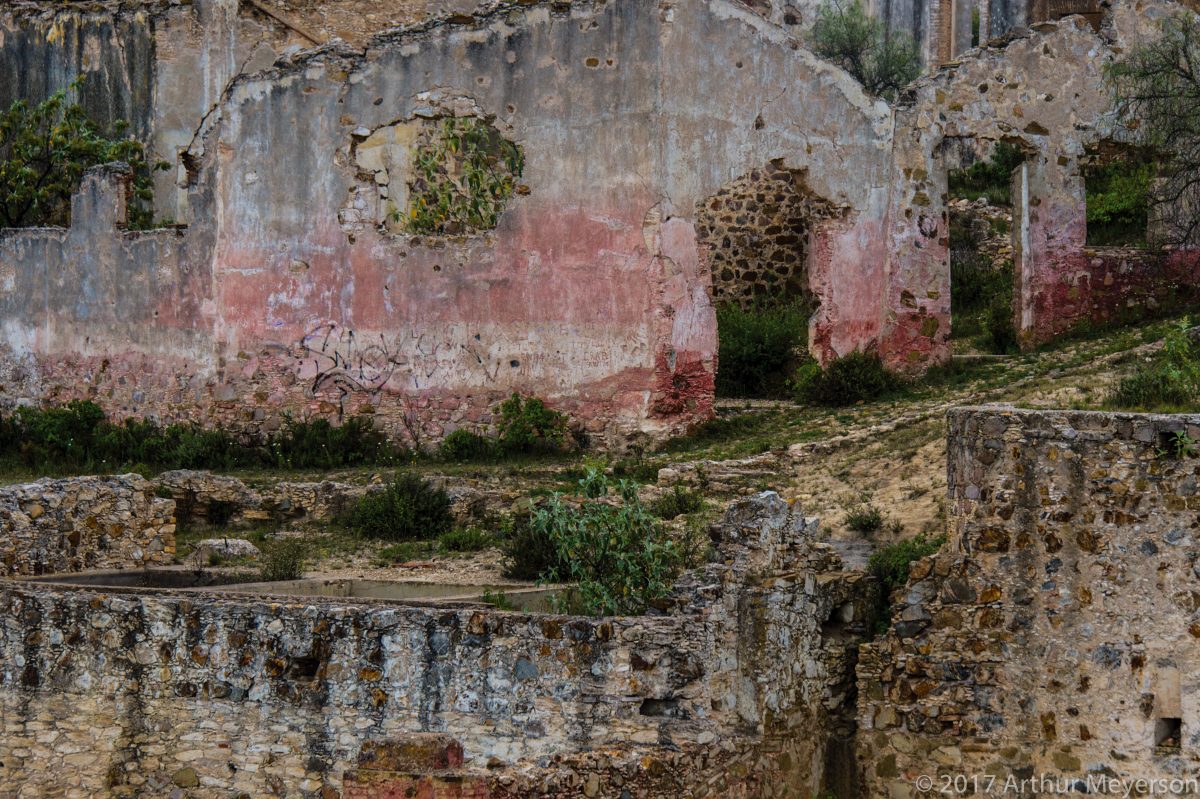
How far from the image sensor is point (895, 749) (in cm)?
1138

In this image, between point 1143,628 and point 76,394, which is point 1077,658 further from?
point 76,394

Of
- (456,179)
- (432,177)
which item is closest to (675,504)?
(432,177)

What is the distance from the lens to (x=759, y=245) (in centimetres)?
2331

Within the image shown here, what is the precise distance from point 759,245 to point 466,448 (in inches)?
257

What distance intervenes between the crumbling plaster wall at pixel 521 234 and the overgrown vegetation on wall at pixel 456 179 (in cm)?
237

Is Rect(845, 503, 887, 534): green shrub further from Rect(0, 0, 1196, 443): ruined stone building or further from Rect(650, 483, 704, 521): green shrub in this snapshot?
Rect(0, 0, 1196, 443): ruined stone building

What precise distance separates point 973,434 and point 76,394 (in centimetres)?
1207

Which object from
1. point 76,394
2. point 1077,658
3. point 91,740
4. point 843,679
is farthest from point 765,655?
point 76,394

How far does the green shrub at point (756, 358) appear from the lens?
776 inches

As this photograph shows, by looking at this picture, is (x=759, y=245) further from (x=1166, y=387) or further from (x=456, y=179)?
(x=1166, y=387)

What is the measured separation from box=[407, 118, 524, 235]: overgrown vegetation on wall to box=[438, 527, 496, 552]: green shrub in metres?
6.69

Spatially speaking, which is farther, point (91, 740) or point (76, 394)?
point (76, 394)

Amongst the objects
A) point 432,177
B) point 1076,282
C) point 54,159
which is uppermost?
point 54,159

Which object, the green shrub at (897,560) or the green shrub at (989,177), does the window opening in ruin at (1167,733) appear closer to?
the green shrub at (897,560)
